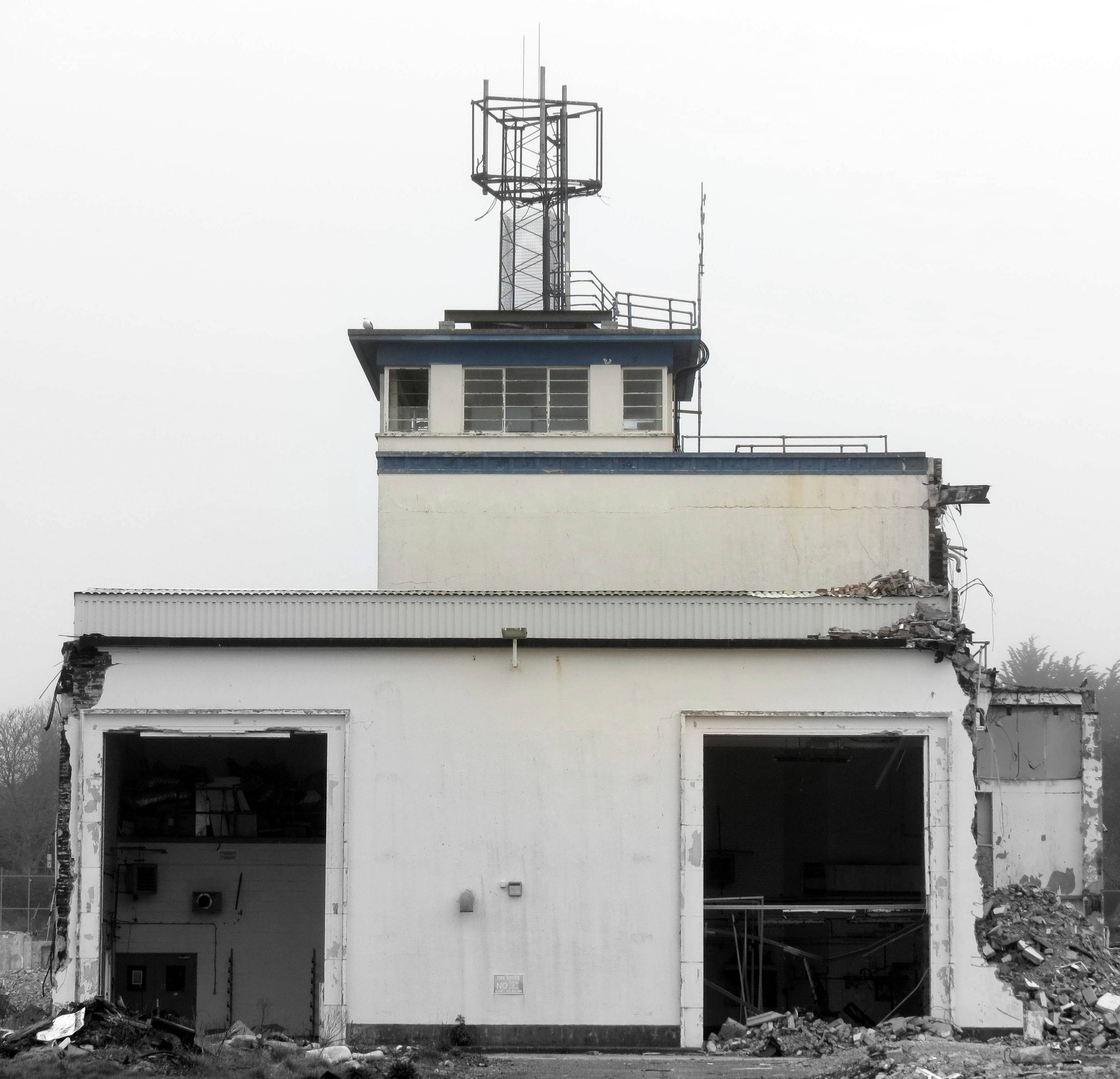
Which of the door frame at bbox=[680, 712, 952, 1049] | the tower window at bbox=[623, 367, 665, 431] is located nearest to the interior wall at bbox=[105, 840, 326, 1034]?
the door frame at bbox=[680, 712, 952, 1049]

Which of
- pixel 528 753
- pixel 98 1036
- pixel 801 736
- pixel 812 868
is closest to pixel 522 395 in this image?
pixel 812 868

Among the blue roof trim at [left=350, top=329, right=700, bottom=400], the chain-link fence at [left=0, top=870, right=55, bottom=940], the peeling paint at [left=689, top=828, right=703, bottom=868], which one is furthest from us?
the chain-link fence at [left=0, top=870, right=55, bottom=940]

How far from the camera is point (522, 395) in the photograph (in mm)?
33000

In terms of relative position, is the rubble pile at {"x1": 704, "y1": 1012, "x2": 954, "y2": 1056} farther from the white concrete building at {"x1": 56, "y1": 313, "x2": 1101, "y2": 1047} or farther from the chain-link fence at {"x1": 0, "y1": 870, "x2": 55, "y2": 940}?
the chain-link fence at {"x1": 0, "y1": 870, "x2": 55, "y2": 940}

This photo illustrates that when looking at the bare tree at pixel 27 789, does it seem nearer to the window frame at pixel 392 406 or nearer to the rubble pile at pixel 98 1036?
the window frame at pixel 392 406

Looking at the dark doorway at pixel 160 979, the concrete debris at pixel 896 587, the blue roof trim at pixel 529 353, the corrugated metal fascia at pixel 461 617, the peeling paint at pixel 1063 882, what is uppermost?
the blue roof trim at pixel 529 353

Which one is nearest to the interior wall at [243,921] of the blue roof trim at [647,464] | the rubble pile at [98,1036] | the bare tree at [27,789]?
the blue roof trim at [647,464]

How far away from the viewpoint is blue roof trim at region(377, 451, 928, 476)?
1256 inches

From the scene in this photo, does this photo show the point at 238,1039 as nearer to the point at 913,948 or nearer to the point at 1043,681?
the point at 913,948

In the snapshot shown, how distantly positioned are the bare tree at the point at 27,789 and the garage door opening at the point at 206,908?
29.2m

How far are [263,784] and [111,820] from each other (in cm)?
478

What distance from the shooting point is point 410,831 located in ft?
68.0

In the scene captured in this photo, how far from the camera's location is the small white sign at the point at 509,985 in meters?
20.4

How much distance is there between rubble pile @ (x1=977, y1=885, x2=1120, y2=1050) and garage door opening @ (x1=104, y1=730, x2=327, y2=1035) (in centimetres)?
1215
